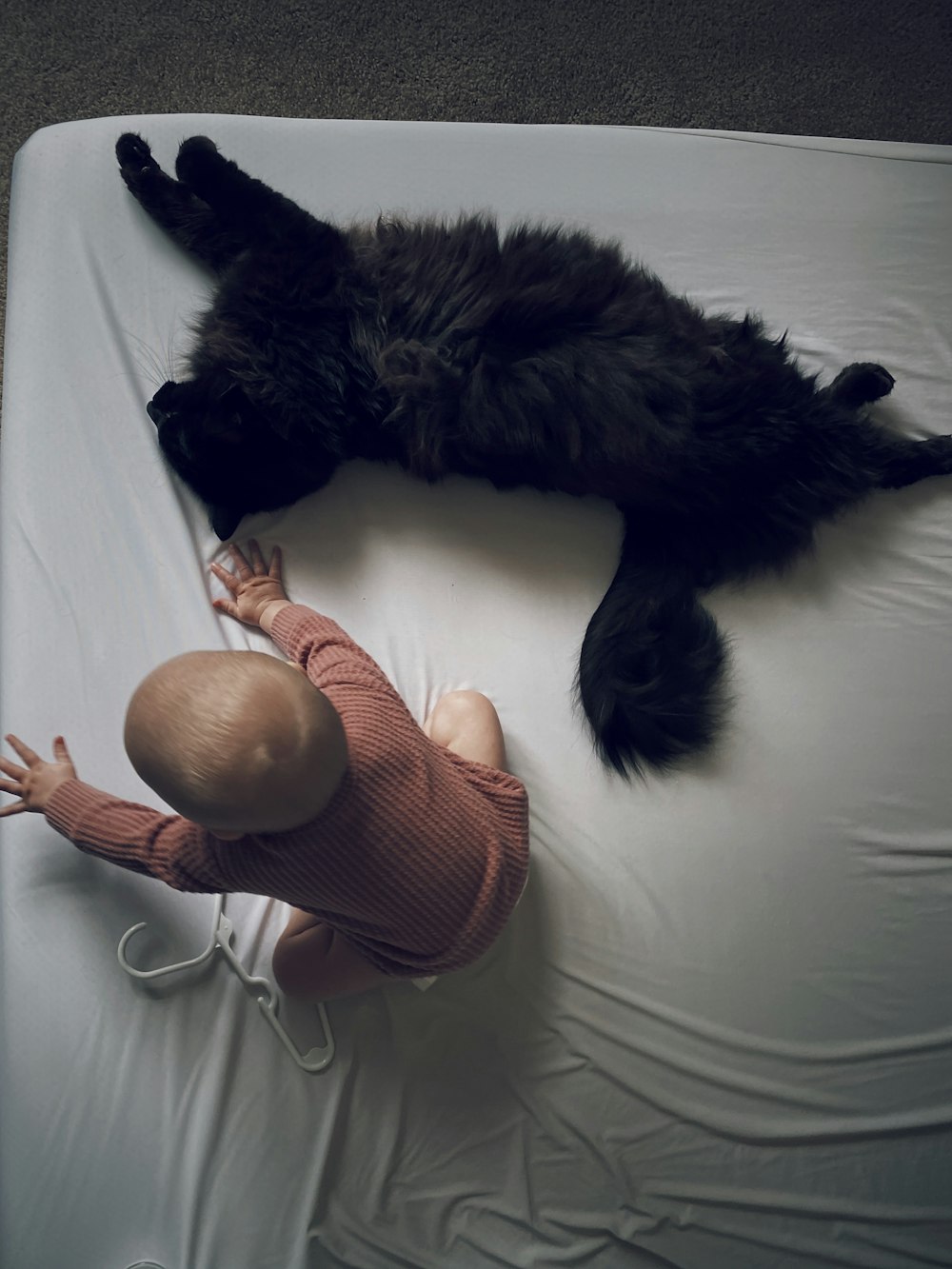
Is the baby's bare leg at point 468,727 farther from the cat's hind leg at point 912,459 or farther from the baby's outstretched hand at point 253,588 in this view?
the cat's hind leg at point 912,459

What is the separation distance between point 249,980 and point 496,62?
5.85 feet

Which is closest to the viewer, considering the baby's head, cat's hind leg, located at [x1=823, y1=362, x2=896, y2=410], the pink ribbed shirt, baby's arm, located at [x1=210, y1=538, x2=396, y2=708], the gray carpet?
the baby's head

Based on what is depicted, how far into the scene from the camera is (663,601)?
114 centimetres

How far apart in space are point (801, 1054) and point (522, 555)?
0.78 metres

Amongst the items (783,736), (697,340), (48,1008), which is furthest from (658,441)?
(48,1008)

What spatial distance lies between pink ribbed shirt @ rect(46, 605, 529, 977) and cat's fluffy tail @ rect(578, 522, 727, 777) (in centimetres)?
19

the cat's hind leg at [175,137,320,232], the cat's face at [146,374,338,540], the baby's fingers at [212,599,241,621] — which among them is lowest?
the baby's fingers at [212,599,241,621]

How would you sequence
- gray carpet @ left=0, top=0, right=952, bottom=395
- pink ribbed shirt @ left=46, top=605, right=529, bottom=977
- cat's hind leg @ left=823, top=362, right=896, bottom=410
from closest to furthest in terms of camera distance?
1. pink ribbed shirt @ left=46, top=605, right=529, bottom=977
2. cat's hind leg @ left=823, top=362, right=896, bottom=410
3. gray carpet @ left=0, top=0, right=952, bottom=395

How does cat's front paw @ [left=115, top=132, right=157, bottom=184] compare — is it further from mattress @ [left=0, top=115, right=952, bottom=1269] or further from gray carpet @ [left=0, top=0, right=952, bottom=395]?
gray carpet @ [left=0, top=0, right=952, bottom=395]

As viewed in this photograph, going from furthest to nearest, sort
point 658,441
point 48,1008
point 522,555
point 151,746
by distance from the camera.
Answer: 1. point 522,555
2. point 658,441
3. point 48,1008
4. point 151,746

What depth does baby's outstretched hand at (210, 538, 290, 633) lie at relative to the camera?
1135 millimetres

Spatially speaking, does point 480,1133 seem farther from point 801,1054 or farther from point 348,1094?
point 801,1054

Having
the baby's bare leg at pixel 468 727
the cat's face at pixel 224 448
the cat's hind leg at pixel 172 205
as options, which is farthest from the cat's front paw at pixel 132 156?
the baby's bare leg at pixel 468 727

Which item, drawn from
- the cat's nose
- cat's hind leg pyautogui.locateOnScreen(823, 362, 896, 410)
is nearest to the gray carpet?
the cat's nose
